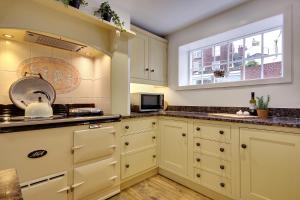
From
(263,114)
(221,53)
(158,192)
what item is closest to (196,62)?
(221,53)

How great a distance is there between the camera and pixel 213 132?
6.01 feet

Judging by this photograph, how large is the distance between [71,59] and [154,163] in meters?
1.80

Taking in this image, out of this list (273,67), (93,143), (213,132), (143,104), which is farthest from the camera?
(143,104)

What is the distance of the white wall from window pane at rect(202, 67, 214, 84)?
0.29m

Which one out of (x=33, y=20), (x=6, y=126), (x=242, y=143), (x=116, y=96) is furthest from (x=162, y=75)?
(x=6, y=126)

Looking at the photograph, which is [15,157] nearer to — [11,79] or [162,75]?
[11,79]

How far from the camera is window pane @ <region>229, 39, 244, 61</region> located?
244 cm

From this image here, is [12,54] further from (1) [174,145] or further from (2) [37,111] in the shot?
(1) [174,145]

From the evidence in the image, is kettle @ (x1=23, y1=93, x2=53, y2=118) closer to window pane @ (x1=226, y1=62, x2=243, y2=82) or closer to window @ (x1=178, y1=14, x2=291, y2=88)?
window @ (x1=178, y1=14, x2=291, y2=88)

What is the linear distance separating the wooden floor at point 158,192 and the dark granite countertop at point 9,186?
1527 millimetres

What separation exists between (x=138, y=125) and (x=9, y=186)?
5.64 feet

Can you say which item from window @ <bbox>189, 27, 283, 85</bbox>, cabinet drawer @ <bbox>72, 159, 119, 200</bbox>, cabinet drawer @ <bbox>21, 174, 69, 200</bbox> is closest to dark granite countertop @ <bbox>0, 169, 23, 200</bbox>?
cabinet drawer @ <bbox>21, 174, 69, 200</bbox>

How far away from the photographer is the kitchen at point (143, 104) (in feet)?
4.64

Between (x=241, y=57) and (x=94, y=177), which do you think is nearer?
(x=94, y=177)
